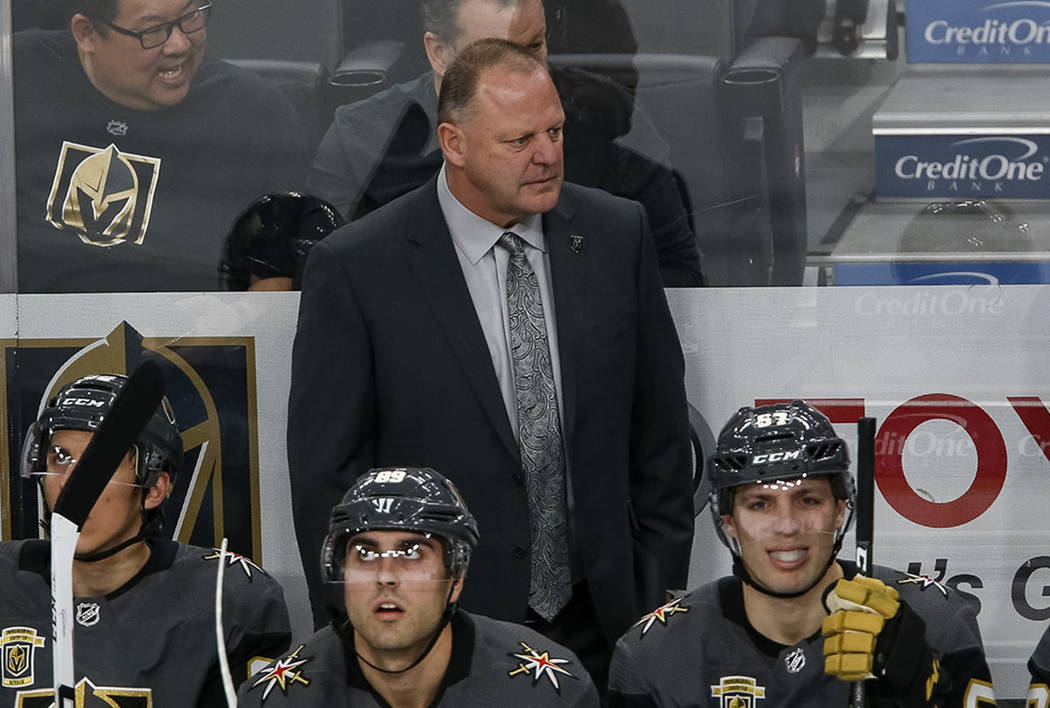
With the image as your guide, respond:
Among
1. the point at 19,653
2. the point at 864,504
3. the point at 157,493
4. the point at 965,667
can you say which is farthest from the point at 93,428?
the point at 965,667

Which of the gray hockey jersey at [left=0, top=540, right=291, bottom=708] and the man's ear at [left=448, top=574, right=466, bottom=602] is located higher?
the man's ear at [left=448, top=574, right=466, bottom=602]

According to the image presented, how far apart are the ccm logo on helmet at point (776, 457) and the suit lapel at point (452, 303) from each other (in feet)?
2.02

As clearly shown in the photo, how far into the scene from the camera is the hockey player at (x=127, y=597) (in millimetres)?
3701

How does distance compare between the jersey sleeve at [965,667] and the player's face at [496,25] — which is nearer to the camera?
the jersey sleeve at [965,667]

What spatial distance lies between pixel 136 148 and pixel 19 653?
4.31ft

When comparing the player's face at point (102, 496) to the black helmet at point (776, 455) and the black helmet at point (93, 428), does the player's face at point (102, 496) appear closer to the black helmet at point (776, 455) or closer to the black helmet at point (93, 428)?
the black helmet at point (93, 428)

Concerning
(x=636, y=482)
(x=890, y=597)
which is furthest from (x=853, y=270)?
(x=890, y=597)

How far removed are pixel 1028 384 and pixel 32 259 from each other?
238cm

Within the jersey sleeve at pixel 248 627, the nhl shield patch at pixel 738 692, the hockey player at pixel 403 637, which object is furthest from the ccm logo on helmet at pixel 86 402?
the nhl shield patch at pixel 738 692

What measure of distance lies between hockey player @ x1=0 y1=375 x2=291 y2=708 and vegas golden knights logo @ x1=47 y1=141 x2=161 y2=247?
2.20 feet

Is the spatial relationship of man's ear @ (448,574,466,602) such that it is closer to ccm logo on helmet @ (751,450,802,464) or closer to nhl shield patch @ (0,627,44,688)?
ccm logo on helmet @ (751,450,802,464)

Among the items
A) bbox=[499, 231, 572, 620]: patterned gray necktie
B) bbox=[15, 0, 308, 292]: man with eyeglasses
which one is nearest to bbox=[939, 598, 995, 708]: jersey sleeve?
bbox=[499, 231, 572, 620]: patterned gray necktie

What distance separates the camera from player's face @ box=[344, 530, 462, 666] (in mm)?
3230

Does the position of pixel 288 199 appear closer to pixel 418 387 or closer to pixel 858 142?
pixel 418 387
